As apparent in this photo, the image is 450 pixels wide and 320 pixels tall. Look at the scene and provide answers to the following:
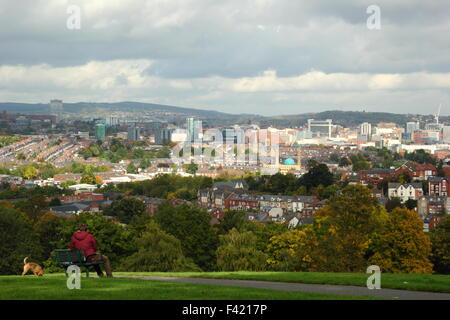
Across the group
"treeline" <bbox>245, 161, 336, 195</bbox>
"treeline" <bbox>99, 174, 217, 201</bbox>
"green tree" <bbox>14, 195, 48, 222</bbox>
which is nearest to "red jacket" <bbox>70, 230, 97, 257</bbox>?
"green tree" <bbox>14, 195, 48, 222</bbox>

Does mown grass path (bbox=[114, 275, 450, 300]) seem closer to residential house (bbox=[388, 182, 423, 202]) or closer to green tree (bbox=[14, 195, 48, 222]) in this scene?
green tree (bbox=[14, 195, 48, 222])

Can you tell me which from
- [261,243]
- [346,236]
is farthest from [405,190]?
[346,236]

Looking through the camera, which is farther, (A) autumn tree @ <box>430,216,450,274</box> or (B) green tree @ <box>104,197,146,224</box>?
(B) green tree @ <box>104,197,146,224</box>

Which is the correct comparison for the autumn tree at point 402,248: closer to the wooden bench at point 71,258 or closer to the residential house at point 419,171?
the wooden bench at point 71,258

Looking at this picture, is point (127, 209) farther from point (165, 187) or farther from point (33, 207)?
point (165, 187)

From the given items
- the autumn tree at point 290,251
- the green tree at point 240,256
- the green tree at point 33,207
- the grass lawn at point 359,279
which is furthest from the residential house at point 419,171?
the grass lawn at point 359,279

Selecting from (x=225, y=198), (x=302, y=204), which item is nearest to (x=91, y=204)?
(x=225, y=198)

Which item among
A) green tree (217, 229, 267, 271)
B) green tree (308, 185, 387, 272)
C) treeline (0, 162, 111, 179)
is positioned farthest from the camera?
treeline (0, 162, 111, 179)

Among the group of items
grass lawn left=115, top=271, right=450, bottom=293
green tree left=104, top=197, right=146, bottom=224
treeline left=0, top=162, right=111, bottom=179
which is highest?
grass lawn left=115, top=271, right=450, bottom=293
